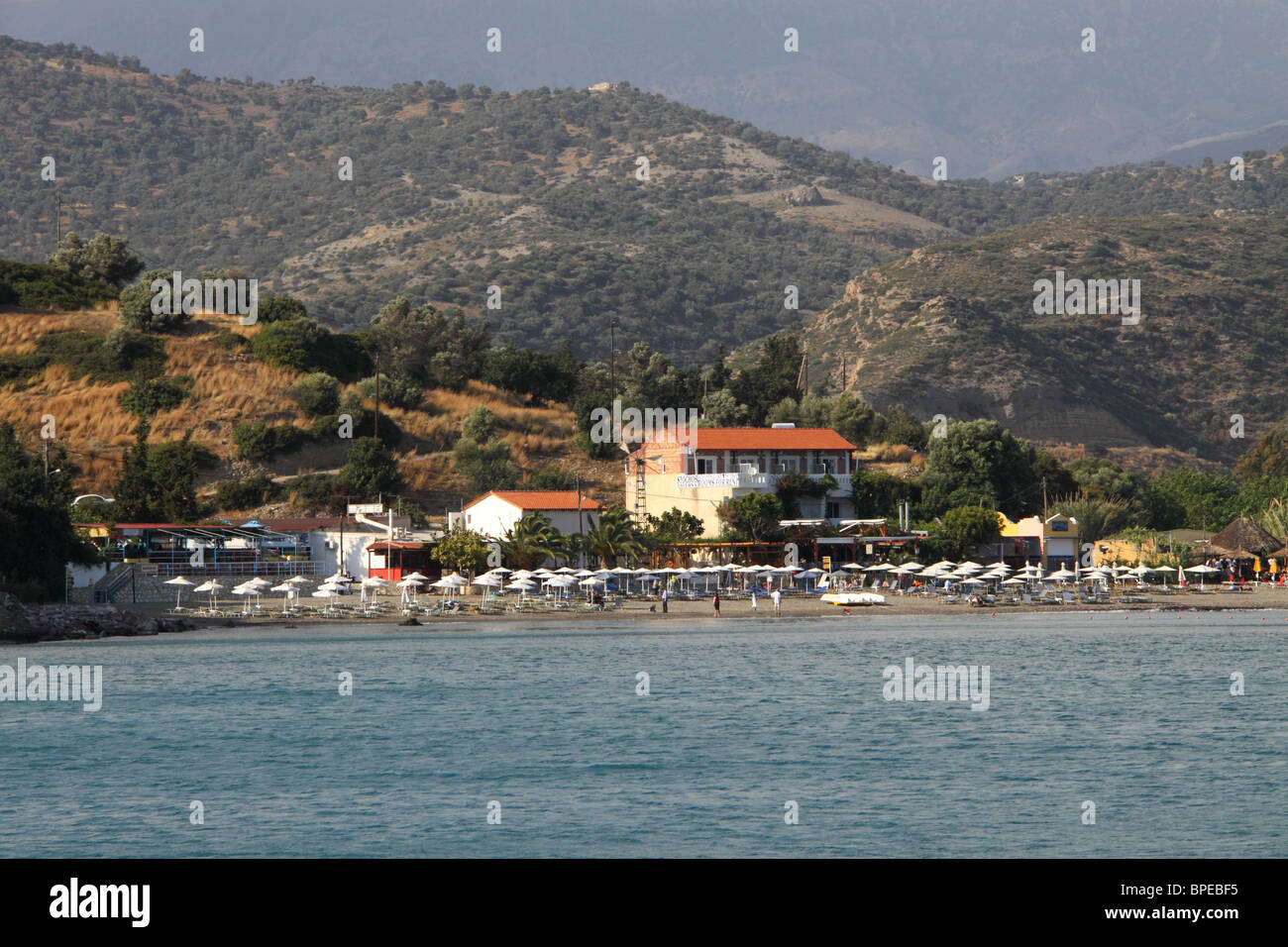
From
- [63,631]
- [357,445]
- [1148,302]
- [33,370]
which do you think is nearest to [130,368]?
[33,370]

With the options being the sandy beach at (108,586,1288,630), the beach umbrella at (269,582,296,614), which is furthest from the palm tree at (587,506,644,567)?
the beach umbrella at (269,582,296,614)

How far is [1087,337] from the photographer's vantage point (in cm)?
15312

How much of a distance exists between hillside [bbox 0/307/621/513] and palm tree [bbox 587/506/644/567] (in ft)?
45.4

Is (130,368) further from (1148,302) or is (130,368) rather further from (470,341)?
(1148,302)

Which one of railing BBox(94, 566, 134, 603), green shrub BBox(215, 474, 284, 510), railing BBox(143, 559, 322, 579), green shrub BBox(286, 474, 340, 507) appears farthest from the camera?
green shrub BBox(286, 474, 340, 507)

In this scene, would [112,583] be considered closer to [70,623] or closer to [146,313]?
[70,623]

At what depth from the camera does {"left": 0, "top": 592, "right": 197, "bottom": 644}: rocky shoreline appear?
50719mm

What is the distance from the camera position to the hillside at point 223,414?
85000mm

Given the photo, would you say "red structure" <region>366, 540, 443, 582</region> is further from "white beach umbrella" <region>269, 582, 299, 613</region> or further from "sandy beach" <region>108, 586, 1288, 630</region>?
"white beach umbrella" <region>269, 582, 299, 613</region>

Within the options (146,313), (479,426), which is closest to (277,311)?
(146,313)

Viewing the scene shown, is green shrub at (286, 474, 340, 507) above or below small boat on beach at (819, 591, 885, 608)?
above

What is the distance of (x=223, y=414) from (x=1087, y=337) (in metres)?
96.9
